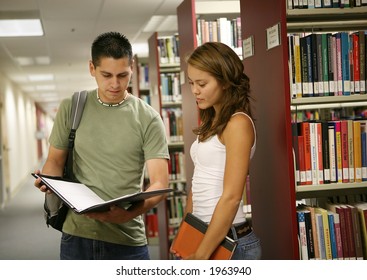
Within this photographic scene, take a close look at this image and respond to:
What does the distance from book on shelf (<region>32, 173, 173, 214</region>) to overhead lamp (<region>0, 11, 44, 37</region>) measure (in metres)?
4.09

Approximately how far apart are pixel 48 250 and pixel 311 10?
404 cm

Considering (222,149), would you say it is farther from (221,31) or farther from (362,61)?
(221,31)

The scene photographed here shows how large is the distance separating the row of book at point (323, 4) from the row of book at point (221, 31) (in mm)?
1535

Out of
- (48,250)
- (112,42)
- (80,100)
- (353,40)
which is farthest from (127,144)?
(48,250)

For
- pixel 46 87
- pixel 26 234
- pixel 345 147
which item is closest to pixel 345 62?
pixel 345 147

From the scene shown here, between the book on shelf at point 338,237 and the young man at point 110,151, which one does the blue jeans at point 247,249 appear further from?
the book on shelf at point 338,237

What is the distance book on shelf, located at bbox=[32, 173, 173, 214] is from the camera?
4.66 ft

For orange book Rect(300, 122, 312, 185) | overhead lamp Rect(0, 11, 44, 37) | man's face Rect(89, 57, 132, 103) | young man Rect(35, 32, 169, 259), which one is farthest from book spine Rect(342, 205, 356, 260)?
overhead lamp Rect(0, 11, 44, 37)

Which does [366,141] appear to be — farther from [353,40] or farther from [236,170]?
[236,170]

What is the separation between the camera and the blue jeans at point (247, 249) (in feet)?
5.30

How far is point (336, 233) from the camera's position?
2074 mm

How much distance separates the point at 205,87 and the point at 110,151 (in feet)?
1.33

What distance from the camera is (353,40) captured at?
2.09 m

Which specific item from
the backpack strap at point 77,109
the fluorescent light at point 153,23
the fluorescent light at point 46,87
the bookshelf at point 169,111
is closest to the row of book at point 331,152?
the backpack strap at point 77,109
